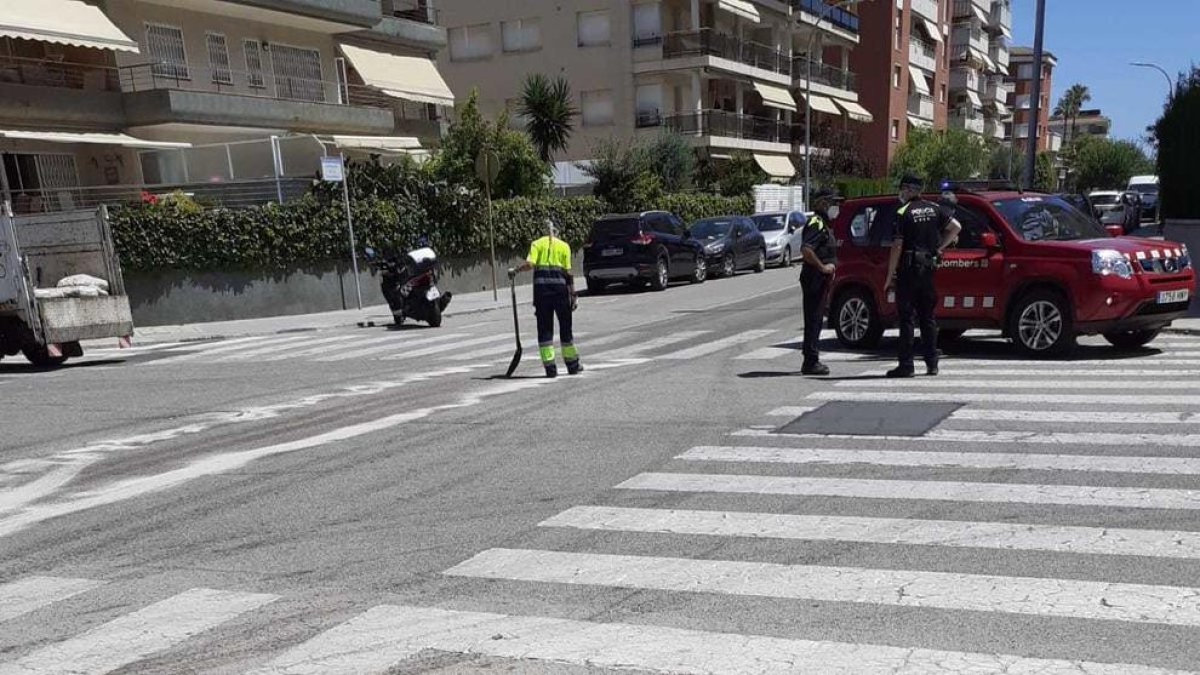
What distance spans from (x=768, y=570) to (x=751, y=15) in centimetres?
4570

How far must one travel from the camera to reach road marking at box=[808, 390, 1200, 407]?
26.8ft

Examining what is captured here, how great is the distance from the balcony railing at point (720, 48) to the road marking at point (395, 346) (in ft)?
96.8

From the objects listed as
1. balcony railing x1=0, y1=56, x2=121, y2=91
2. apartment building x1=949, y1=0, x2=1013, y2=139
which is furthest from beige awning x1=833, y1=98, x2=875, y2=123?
balcony railing x1=0, y1=56, x2=121, y2=91

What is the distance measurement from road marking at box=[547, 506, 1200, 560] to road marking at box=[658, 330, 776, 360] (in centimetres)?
687

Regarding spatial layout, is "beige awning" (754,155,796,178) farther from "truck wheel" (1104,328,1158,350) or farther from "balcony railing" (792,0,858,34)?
"truck wheel" (1104,328,1158,350)

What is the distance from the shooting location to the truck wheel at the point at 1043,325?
1059 centimetres

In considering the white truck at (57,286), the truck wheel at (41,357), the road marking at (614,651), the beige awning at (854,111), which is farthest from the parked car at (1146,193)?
the road marking at (614,651)

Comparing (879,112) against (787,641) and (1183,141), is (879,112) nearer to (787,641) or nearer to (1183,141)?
(1183,141)

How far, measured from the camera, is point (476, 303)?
2348 centimetres

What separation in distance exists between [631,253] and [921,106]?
5132cm

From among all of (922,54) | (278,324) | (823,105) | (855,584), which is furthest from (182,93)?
(922,54)

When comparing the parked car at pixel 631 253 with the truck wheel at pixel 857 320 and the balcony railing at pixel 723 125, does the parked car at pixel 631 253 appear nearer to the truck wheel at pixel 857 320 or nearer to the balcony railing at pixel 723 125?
the truck wheel at pixel 857 320

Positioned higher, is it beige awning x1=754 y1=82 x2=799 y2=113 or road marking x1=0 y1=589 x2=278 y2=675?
beige awning x1=754 y1=82 x2=799 y2=113

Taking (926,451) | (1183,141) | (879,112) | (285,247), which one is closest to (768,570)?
(926,451)
